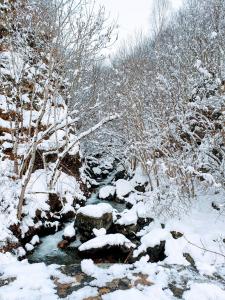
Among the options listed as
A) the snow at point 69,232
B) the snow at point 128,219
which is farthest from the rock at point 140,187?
the snow at point 69,232

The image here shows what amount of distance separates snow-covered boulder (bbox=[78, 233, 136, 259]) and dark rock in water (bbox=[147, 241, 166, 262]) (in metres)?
0.74

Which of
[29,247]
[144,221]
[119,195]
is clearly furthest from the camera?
[119,195]

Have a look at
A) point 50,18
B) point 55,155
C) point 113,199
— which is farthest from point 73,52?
point 113,199

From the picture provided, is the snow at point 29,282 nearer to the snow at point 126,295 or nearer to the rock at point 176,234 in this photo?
the snow at point 126,295

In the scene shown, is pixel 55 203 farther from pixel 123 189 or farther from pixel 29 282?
pixel 29 282

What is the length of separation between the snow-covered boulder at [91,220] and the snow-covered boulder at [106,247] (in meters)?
1.03

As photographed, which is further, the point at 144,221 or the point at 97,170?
the point at 97,170

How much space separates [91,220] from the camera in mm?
10031

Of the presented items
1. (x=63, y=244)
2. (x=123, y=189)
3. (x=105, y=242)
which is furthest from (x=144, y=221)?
(x=123, y=189)

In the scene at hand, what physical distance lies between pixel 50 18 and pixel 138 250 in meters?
7.39

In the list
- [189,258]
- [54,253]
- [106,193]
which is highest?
[106,193]

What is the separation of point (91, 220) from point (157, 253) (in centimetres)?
250

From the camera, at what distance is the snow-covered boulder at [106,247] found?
28.5 ft

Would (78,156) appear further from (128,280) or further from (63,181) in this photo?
(128,280)
